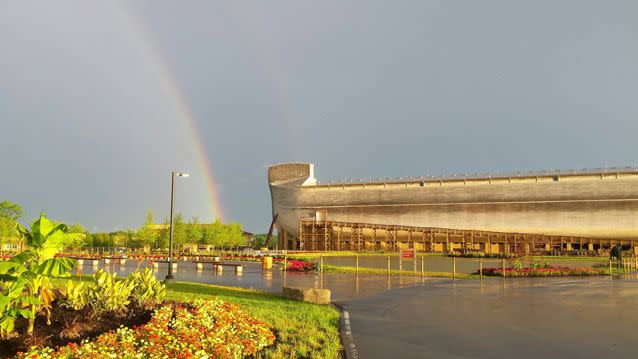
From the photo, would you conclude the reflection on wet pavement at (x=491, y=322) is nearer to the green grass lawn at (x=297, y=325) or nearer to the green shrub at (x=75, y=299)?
the green grass lawn at (x=297, y=325)

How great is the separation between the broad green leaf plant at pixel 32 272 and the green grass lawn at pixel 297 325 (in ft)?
14.5

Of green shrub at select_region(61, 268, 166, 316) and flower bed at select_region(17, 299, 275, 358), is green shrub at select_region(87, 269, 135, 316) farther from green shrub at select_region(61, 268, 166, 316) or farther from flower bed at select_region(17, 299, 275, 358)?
flower bed at select_region(17, 299, 275, 358)

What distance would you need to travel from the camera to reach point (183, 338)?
848 centimetres

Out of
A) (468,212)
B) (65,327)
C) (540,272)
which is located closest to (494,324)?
(65,327)

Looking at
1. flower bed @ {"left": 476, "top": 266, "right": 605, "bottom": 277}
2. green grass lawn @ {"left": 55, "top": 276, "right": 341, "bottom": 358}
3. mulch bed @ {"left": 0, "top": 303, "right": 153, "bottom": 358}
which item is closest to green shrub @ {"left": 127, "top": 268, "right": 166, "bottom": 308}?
mulch bed @ {"left": 0, "top": 303, "right": 153, "bottom": 358}

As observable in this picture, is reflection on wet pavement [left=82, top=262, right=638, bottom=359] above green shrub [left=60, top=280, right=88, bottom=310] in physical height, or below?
below

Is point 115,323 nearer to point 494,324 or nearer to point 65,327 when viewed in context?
point 65,327

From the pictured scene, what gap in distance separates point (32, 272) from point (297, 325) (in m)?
6.37

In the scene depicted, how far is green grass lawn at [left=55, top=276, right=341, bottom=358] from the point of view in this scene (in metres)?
9.27

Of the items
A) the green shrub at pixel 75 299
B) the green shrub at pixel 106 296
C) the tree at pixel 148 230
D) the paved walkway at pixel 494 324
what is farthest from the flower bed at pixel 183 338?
the tree at pixel 148 230

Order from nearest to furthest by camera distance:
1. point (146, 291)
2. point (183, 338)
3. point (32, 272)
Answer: point (183, 338) → point (32, 272) → point (146, 291)

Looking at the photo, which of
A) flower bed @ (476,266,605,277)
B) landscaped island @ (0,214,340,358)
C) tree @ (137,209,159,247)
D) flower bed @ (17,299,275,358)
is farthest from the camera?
tree @ (137,209,159,247)

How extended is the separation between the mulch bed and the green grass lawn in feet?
10.5

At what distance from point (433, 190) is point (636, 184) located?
141ft
